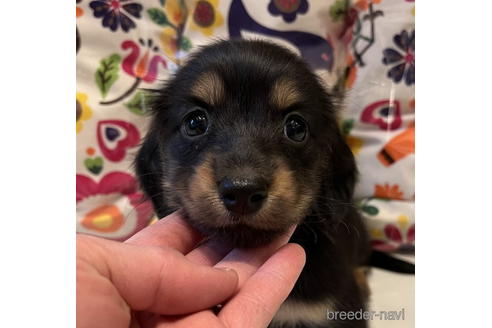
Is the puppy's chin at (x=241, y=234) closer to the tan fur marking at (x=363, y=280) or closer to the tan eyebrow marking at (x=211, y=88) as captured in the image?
the tan eyebrow marking at (x=211, y=88)

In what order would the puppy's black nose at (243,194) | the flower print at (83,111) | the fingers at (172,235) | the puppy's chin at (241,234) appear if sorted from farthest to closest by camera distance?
the flower print at (83,111), the fingers at (172,235), the puppy's chin at (241,234), the puppy's black nose at (243,194)

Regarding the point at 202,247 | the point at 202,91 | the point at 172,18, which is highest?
the point at 172,18

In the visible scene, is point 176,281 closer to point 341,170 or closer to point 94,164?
point 341,170

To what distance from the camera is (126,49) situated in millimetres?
1758

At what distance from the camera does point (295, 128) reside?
1.27 metres

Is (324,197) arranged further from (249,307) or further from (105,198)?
(105,198)

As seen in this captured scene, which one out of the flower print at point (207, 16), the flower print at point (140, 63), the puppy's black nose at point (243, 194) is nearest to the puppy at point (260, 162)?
the puppy's black nose at point (243, 194)

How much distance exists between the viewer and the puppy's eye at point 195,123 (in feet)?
4.12

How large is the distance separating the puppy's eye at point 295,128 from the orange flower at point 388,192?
0.79 meters

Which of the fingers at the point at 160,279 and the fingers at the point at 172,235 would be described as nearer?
the fingers at the point at 160,279

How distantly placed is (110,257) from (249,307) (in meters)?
0.35

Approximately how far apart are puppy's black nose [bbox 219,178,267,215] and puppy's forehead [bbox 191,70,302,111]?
314 mm

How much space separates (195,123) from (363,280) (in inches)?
38.7
